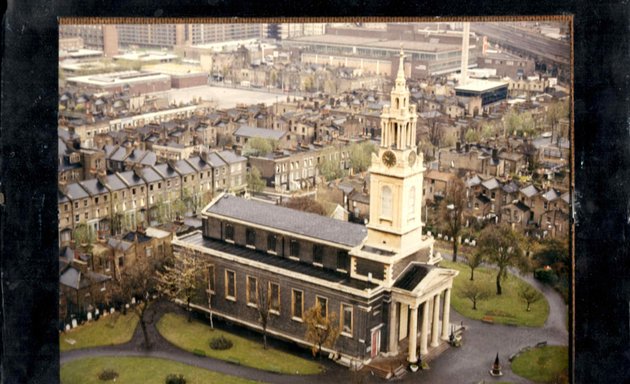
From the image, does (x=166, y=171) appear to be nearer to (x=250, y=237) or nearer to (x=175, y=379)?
(x=250, y=237)

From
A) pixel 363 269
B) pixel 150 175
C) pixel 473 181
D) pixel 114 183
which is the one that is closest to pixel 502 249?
pixel 473 181

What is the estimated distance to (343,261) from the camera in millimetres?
7074

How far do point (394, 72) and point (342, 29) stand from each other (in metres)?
0.56

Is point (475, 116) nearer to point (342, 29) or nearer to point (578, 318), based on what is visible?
point (342, 29)

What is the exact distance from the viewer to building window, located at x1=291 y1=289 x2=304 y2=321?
7.09m

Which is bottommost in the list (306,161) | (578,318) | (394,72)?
(578,318)

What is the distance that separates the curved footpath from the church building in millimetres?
174

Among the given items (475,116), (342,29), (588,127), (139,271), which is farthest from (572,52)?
(139,271)

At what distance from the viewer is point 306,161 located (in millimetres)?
7625

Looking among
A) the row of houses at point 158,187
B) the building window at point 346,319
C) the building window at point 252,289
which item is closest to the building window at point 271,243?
the building window at point 252,289

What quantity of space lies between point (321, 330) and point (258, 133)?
6.02 ft

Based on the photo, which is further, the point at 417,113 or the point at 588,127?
the point at 417,113

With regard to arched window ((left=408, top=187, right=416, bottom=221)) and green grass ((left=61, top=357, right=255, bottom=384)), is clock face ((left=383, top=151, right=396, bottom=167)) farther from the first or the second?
green grass ((left=61, top=357, right=255, bottom=384))

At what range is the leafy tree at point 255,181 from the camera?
752 cm
